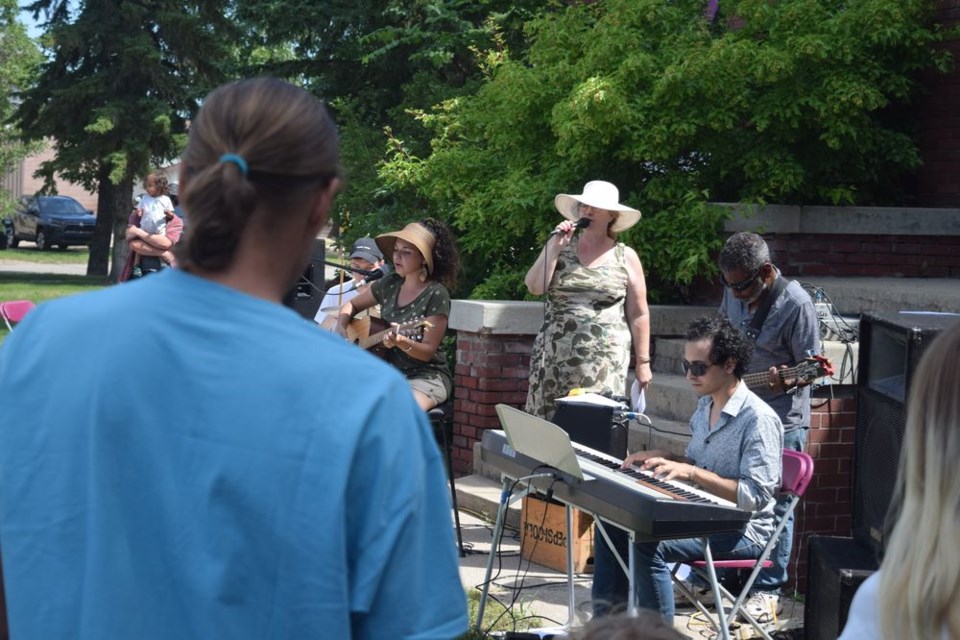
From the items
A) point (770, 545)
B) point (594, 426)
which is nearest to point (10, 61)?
point (594, 426)

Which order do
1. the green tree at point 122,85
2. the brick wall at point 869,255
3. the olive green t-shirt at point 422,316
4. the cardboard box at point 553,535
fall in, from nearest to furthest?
the cardboard box at point 553,535 → the olive green t-shirt at point 422,316 → the brick wall at point 869,255 → the green tree at point 122,85

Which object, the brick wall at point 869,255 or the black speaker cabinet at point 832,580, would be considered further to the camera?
the brick wall at point 869,255

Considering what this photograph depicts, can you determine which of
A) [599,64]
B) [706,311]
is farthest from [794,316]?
[599,64]

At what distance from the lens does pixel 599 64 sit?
28.7 feet

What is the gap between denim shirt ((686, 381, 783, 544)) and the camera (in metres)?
5.06

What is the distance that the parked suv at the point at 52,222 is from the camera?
35.3 meters

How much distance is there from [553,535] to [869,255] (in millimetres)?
3724

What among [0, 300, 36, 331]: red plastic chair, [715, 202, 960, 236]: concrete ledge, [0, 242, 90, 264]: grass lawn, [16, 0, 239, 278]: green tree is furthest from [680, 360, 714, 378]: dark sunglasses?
[0, 242, 90, 264]: grass lawn

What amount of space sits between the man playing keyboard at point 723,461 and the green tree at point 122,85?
19601mm

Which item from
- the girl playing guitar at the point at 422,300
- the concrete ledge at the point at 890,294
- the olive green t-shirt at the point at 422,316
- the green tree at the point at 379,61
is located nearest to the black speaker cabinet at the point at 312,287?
the green tree at the point at 379,61

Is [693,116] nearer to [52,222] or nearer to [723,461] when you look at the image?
[723,461]

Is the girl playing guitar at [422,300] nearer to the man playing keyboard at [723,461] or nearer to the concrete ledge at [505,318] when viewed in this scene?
the concrete ledge at [505,318]

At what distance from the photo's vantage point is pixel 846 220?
8.88 metres

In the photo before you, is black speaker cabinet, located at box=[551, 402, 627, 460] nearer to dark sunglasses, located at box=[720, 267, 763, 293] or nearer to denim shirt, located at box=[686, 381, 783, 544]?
denim shirt, located at box=[686, 381, 783, 544]
